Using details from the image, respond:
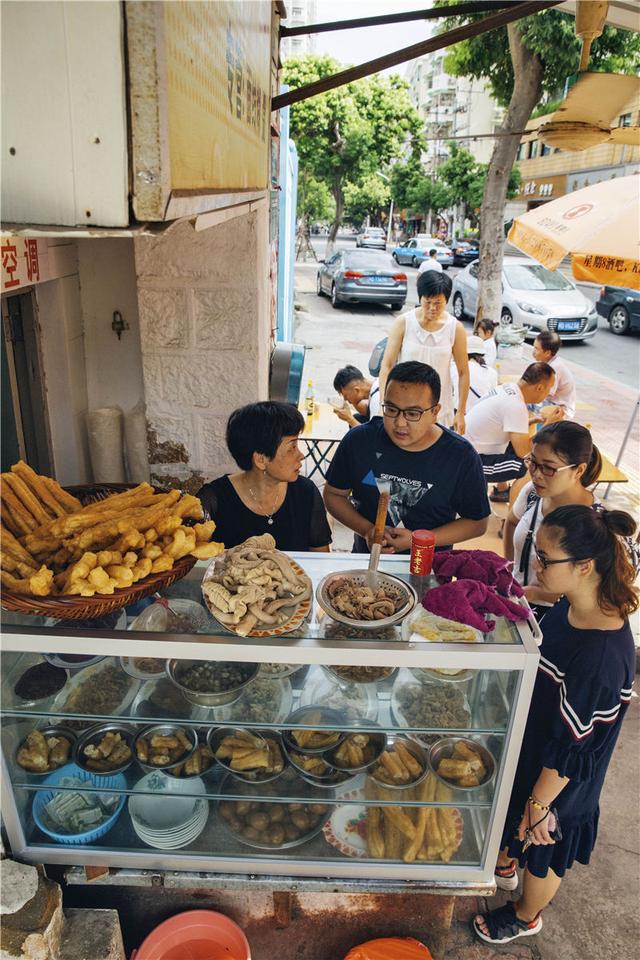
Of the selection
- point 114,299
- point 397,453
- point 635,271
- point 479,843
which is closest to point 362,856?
point 479,843

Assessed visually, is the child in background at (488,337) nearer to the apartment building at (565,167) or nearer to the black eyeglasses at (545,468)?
the black eyeglasses at (545,468)

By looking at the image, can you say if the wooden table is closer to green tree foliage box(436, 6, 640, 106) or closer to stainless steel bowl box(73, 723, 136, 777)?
stainless steel bowl box(73, 723, 136, 777)

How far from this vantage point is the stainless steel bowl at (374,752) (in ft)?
7.48

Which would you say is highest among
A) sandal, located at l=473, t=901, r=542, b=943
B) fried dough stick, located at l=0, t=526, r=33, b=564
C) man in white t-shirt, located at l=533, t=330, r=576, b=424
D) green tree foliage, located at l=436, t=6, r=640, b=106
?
green tree foliage, located at l=436, t=6, r=640, b=106

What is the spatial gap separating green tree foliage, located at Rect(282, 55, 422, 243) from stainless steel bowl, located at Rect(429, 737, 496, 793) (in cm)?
2102

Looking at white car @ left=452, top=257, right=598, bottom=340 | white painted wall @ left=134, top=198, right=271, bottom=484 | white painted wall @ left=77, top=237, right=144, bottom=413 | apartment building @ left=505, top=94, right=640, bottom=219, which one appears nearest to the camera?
white painted wall @ left=134, top=198, right=271, bottom=484

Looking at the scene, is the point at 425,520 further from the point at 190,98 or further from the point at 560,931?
the point at 190,98

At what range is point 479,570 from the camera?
7.66 feet

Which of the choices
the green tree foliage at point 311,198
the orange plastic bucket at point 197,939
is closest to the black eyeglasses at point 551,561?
the orange plastic bucket at point 197,939

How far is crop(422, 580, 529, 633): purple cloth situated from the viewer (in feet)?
6.84

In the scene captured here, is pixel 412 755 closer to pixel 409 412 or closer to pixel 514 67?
pixel 409 412

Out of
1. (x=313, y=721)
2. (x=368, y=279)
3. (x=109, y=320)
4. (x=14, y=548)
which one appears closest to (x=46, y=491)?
(x=14, y=548)

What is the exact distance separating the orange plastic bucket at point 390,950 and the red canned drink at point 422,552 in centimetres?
160

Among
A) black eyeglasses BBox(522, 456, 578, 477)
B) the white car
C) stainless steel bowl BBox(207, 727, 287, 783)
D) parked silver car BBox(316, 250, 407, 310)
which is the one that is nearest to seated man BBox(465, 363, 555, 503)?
A: black eyeglasses BBox(522, 456, 578, 477)
